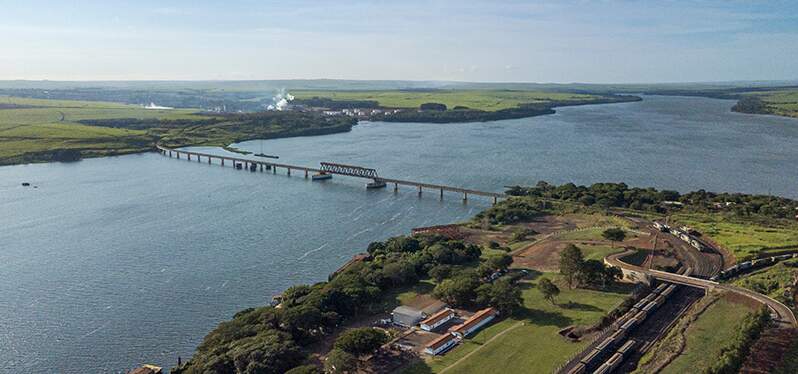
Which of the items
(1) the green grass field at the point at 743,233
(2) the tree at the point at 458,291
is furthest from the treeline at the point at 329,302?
(1) the green grass field at the point at 743,233

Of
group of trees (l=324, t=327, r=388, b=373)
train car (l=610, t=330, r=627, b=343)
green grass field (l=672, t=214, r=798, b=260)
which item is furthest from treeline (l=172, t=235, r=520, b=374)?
green grass field (l=672, t=214, r=798, b=260)

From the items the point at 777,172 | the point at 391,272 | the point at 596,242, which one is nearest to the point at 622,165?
the point at 777,172

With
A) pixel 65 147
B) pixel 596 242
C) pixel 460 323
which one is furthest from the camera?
pixel 65 147

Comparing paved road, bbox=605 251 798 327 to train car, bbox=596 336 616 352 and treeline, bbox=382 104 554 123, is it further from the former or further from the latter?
treeline, bbox=382 104 554 123

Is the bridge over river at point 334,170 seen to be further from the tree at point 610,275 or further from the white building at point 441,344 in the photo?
the white building at point 441,344

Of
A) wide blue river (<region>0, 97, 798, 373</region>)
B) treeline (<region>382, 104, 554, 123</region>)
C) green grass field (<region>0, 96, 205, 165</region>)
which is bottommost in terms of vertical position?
wide blue river (<region>0, 97, 798, 373</region>)

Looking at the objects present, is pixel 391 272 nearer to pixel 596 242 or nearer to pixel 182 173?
pixel 596 242

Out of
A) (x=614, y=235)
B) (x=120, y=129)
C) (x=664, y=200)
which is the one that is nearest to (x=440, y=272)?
(x=614, y=235)
